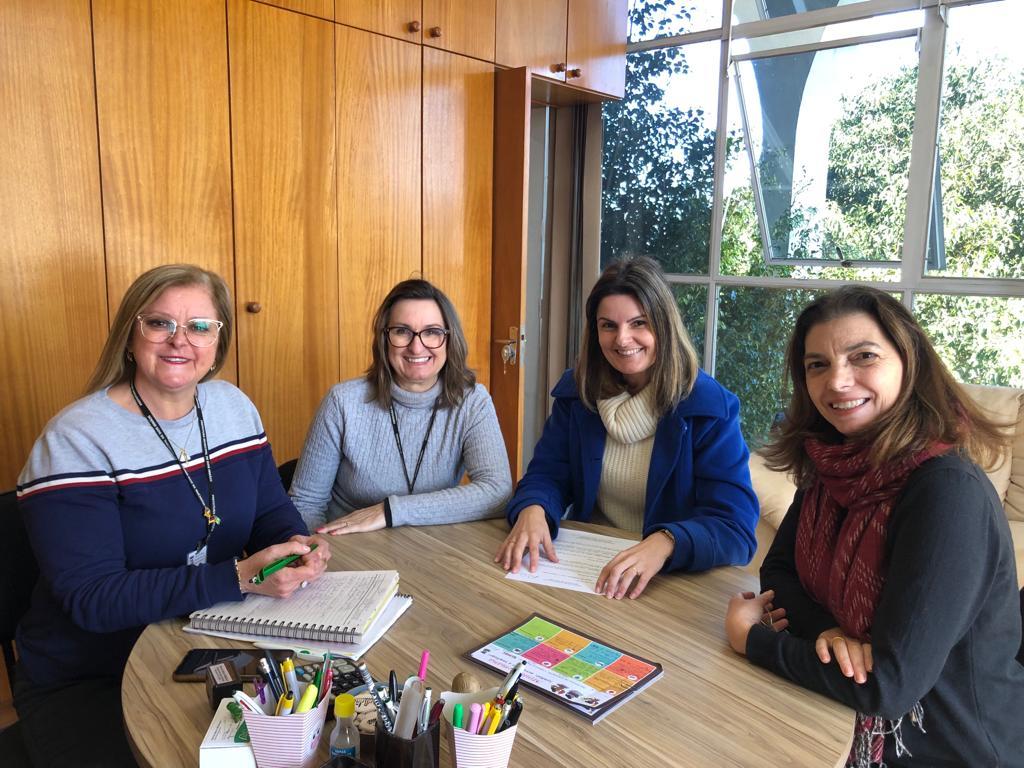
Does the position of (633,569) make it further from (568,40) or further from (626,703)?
(568,40)

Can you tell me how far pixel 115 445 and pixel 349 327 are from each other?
1.67m

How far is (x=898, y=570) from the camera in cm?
112

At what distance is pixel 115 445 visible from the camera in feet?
4.77

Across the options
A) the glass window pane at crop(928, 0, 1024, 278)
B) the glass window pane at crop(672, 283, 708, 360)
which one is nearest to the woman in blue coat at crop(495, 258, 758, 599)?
the glass window pane at crop(928, 0, 1024, 278)

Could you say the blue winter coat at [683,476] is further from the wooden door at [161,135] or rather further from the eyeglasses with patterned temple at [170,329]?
the wooden door at [161,135]

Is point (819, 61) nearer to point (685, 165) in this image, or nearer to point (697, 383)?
point (685, 165)

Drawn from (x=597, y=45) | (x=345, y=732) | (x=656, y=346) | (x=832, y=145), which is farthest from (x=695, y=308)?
(x=345, y=732)

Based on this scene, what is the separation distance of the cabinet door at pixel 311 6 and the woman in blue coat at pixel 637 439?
1642 millimetres

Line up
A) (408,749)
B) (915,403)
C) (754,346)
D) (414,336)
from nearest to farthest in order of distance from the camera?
1. (408,749)
2. (915,403)
3. (414,336)
4. (754,346)

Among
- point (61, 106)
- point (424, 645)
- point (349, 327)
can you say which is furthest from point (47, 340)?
point (424, 645)

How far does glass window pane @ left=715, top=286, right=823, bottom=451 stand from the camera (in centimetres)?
425

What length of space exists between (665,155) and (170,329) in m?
3.62

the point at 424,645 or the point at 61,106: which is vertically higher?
the point at 61,106

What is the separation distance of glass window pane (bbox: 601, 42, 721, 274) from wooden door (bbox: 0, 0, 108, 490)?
2.88m
